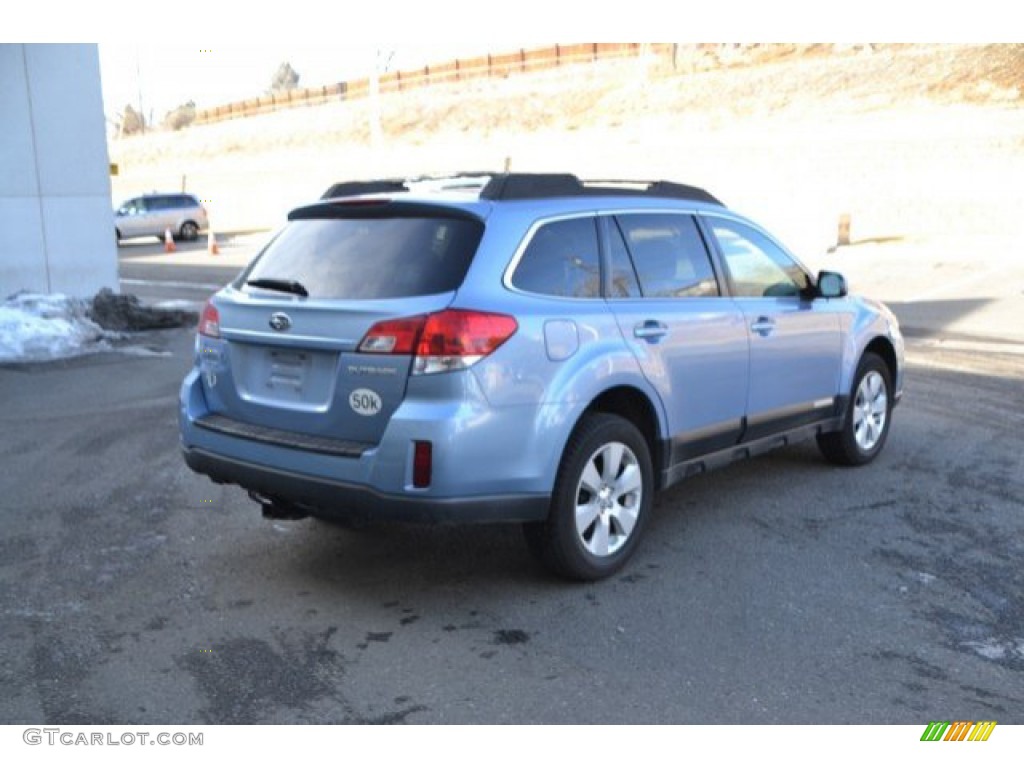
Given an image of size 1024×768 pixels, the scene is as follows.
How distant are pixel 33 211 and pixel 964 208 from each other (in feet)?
67.8

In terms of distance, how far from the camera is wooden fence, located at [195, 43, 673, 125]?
66.3 m

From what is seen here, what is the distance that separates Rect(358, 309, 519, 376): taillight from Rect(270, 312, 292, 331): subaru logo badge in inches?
18.5

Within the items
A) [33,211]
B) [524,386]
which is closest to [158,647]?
[524,386]

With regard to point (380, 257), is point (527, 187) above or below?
above

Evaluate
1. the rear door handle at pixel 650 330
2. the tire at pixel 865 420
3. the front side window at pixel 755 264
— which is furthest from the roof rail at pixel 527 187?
the tire at pixel 865 420

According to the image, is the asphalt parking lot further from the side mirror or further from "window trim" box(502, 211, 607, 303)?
"window trim" box(502, 211, 607, 303)

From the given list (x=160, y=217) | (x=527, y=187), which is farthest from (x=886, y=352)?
(x=160, y=217)

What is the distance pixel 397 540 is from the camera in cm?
529

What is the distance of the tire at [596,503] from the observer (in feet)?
14.6

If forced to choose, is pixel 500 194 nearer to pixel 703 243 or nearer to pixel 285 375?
pixel 285 375

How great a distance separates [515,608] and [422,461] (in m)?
0.83

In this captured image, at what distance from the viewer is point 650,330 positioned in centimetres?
486

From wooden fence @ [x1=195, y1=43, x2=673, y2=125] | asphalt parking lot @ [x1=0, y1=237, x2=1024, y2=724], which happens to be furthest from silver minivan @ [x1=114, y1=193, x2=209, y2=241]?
wooden fence @ [x1=195, y1=43, x2=673, y2=125]

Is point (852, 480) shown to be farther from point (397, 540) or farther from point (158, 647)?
point (158, 647)
